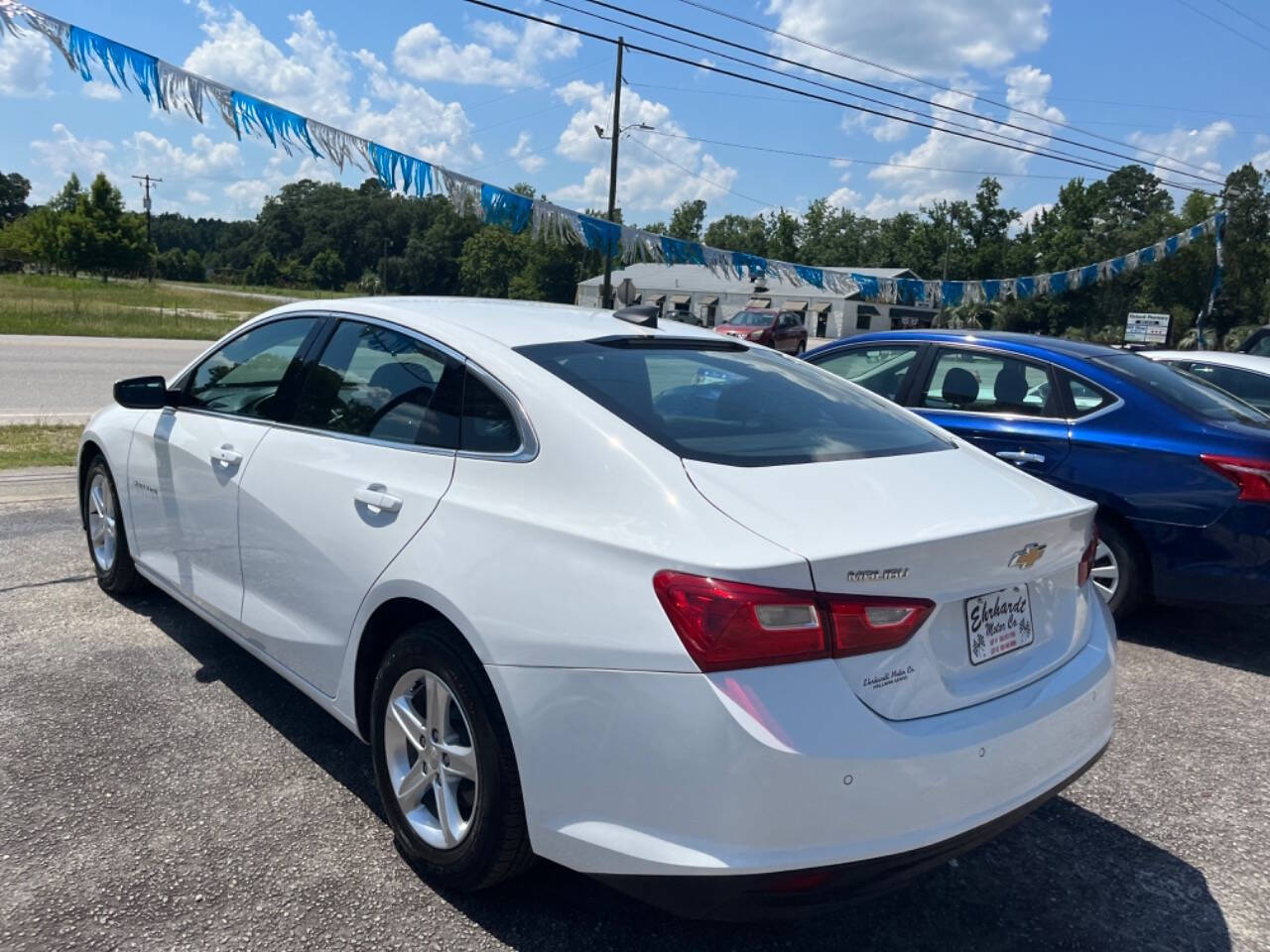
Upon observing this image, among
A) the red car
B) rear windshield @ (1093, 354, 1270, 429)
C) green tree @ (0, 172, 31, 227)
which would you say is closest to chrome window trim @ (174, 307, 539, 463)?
rear windshield @ (1093, 354, 1270, 429)

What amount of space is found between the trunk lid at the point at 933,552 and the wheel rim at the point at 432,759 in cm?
93

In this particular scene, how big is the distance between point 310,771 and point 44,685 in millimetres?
1366

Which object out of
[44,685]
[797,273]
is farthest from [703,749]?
[797,273]

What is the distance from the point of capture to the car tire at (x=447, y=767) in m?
2.45

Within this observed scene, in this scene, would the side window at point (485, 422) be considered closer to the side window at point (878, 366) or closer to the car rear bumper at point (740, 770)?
the car rear bumper at point (740, 770)

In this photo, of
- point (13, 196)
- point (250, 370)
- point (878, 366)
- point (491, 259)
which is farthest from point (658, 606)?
point (13, 196)

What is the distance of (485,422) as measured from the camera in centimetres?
280

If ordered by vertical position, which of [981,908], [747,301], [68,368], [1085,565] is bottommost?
[68,368]

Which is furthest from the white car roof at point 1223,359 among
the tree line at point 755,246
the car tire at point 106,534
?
the tree line at point 755,246

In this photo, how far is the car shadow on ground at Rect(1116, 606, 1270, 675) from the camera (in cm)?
517

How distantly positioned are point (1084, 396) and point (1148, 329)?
132 feet

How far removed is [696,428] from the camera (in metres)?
2.74

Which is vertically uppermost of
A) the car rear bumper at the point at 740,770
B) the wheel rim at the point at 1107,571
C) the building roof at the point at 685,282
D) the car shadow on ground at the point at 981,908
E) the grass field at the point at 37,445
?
the building roof at the point at 685,282

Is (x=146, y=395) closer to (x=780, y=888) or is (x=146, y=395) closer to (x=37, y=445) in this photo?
(x=780, y=888)
